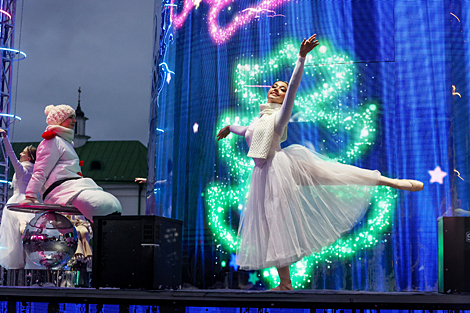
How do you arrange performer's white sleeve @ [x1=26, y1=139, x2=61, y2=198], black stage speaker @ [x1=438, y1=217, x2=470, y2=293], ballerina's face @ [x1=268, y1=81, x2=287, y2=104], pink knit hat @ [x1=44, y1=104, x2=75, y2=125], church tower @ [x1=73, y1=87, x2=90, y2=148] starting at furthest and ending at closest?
church tower @ [x1=73, y1=87, x2=90, y2=148]
pink knit hat @ [x1=44, y1=104, x2=75, y2=125]
performer's white sleeve @ [x1=26, y1=139, x2=61, y2=198]
ballerina's face @ [x1=268, y1=81, x2=287, y2=104]
black stage speaker @ [x1=438, y1=217, x2=470, y2=293]

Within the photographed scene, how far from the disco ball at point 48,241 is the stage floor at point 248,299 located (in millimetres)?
1289

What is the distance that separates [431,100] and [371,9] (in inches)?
40.2

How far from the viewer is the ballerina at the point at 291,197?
459 centimetres

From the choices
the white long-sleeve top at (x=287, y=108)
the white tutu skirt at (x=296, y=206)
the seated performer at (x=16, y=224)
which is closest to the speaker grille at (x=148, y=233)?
the white tutu skirt at (x=296, y=206)

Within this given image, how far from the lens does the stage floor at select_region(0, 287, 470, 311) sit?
3504 mm

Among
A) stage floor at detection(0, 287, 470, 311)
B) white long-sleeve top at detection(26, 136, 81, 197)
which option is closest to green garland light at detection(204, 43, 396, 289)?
white long-sleeve top at detection(26, 136, 81, 197)

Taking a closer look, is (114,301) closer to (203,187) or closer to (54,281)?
(54,281)

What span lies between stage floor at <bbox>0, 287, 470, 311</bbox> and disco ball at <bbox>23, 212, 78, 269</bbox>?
1289mm

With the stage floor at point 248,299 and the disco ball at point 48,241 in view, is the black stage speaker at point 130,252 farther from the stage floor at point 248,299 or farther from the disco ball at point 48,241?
the disco ball at point 48,241

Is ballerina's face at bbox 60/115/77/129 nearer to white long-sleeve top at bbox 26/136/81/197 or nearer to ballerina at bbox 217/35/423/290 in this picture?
white long-sleeve top at bbox 26/136/81/197

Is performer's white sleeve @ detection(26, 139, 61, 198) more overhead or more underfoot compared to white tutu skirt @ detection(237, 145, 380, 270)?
more overhead

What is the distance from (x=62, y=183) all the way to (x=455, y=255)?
3.44 metres

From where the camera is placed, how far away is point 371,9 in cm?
576

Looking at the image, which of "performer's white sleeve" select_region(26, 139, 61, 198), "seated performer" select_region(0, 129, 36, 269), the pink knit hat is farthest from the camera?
"seated performer" select_region(0, 129, 36, 269)
